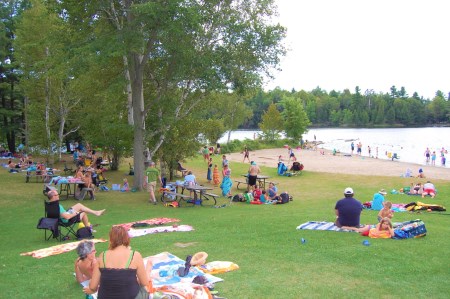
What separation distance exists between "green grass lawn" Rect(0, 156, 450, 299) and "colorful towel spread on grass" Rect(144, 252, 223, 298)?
0.41 metres

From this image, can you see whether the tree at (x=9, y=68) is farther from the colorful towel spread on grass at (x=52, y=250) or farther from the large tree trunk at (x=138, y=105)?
the colorful towel spread on grass at (x=52, y=250)

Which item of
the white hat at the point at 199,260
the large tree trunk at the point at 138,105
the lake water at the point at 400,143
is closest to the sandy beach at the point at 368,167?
the lake water at the point at 400,143

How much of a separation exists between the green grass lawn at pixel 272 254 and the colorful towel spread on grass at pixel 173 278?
41 cm

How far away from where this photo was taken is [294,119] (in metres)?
71.9

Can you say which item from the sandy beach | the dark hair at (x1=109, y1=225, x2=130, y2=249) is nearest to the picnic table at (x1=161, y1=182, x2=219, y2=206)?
the dark hair at (x1=109, y1=225, x2=130, y2=249)

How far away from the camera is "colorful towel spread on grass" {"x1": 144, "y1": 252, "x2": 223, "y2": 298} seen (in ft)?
19.9

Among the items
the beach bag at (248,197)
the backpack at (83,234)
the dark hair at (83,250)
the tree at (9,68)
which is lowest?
the beach bag at (248,197)

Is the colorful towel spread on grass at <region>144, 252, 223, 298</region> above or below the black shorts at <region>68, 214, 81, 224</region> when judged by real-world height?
below

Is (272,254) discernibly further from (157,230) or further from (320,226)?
(157,230)

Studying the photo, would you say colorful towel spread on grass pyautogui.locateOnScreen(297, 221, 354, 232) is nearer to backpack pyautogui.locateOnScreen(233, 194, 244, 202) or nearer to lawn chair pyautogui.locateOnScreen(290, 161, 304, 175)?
backpack pyautogui.locateOnScreen(233, 194, 244, 202)

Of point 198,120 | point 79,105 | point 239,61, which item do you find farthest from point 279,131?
point 239,61

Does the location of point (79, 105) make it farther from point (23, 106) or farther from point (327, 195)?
point (327, 195)

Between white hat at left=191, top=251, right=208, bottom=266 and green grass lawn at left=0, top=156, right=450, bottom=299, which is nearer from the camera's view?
green grass lawn at left=0, top=156, right=450, bottom=299

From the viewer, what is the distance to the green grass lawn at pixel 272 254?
6.47 meters
